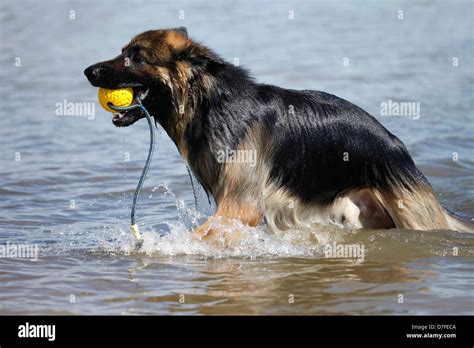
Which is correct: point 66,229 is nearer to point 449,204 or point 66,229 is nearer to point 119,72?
point 119,72

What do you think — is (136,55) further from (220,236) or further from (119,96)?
(220,236)

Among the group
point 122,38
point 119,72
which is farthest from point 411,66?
point 119,72

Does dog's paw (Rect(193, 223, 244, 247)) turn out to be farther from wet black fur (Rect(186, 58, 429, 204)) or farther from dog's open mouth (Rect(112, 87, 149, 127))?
dog's open mouth (Rect(112, 87, 149, 127))

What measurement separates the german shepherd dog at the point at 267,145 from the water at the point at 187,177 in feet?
0.75

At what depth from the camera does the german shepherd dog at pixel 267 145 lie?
24.1ft

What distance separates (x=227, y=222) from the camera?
7.39 metres

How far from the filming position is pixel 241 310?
6137 millimetres

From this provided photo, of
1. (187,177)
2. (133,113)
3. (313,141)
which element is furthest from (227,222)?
(187,177)

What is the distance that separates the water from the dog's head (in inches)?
44.4

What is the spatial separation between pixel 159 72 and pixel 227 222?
4.34 feet

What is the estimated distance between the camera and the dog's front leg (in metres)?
7.37

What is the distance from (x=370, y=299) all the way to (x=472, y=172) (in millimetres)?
5040
